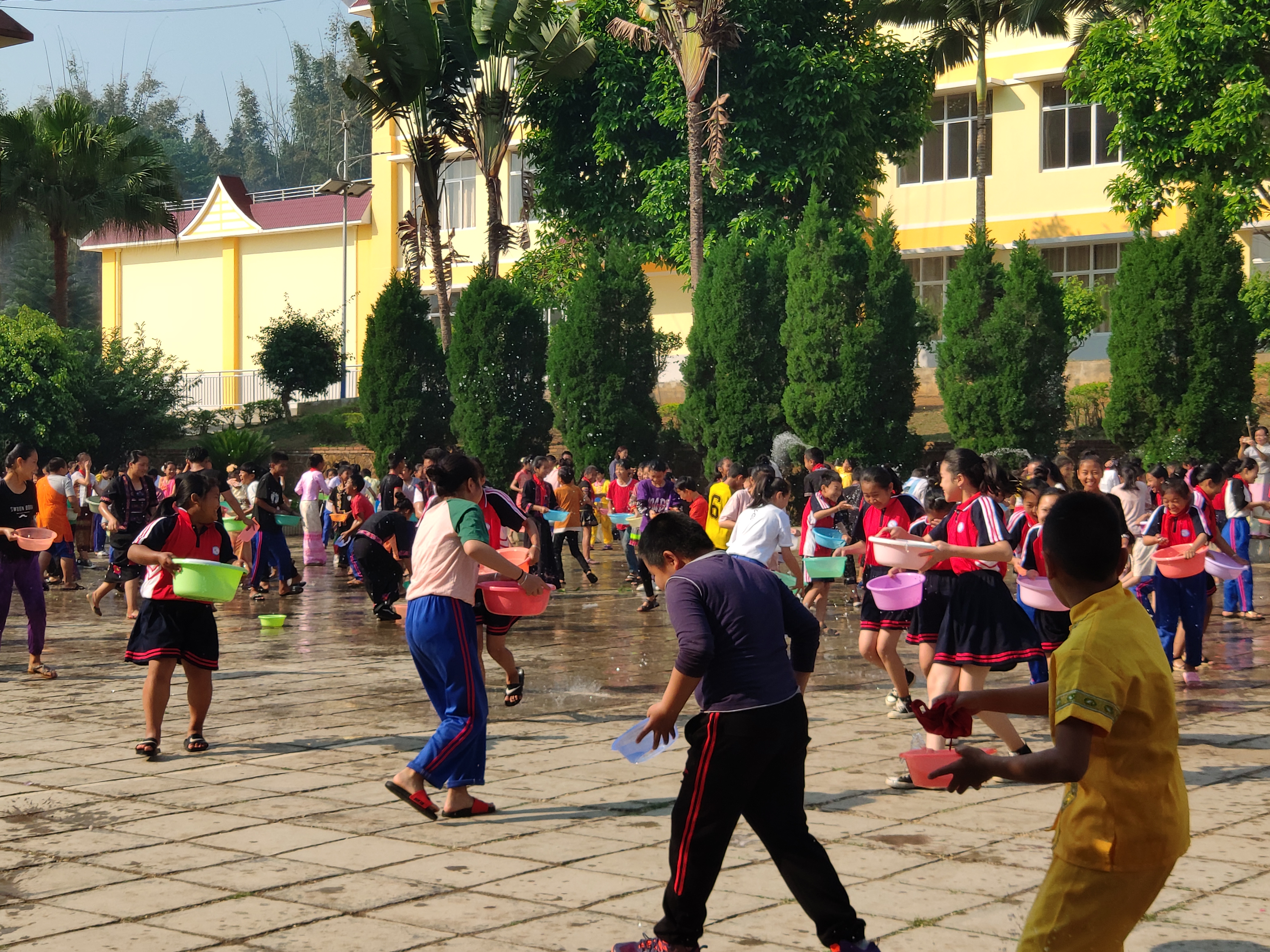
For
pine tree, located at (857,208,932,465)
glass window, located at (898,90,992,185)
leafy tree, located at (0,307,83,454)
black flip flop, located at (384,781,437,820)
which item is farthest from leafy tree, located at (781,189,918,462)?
black flip flop, located at (384,781,437,820)

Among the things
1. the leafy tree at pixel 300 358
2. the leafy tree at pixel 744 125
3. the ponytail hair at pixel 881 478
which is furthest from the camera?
the leafy tree at pixel 300 358

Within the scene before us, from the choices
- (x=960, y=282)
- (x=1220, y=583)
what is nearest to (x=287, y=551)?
(x=1220, y=583)

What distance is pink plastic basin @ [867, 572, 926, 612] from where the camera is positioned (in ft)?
24.2

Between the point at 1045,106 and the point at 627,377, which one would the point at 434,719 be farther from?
the point at 1045,106

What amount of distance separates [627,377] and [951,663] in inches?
848

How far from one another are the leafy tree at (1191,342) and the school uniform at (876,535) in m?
16.3

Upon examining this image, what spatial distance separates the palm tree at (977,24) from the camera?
1316 inches

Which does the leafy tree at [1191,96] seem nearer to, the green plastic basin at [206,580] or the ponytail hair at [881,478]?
the ponytail hair at [881,478]

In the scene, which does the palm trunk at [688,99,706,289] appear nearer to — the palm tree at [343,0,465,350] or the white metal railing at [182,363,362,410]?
the palm tree at [343,0,465,350]

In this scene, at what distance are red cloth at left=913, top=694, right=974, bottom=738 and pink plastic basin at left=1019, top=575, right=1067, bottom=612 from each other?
14.6ft

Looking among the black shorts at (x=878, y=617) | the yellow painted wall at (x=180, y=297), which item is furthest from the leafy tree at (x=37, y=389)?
the black shorts at (x=878, y=617)

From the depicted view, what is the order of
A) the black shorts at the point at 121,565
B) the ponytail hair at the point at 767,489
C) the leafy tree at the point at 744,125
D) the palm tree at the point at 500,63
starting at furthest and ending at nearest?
1. the leafy tree at the point at 744,125
2. the palm tree at the point at 500,63
3. the ponytail hair at the point at 767,489
4. the black shorts at the point at 121,565

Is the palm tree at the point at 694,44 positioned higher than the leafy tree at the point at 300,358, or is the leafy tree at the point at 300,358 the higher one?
the palm tree at the point at 694,44

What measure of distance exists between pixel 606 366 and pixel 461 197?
1933 cm
